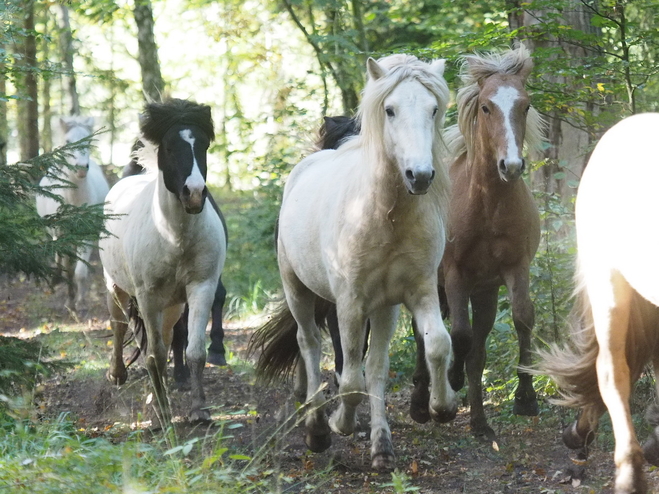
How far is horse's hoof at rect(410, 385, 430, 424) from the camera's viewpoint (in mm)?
6332

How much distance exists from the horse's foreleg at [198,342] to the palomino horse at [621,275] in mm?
3083

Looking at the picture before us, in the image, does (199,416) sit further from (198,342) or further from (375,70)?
(375,70)

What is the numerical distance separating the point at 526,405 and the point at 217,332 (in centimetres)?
389

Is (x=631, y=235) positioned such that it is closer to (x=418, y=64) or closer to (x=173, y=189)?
(x=418, y=64)

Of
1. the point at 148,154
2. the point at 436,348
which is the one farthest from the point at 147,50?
the point at 436,348

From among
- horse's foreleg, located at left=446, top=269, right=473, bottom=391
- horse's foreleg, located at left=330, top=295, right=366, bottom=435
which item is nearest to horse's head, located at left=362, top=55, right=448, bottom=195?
horse's foreleg, located at left=330, top=295, right=366, bottom=435

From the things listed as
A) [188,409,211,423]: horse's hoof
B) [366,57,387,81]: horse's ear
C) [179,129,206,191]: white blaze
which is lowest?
[188,409,211,423]: horse's hoof

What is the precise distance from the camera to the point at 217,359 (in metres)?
8.97

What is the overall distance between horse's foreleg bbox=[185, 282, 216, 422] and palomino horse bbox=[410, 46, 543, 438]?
165 centimetres

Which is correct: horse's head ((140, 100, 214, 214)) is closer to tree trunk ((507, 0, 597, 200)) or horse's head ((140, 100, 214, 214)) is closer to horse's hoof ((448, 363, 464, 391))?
horse's hoof ((448, 363, 464, 391))

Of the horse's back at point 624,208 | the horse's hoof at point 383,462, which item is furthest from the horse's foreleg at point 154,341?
the horse's back at point 624,208

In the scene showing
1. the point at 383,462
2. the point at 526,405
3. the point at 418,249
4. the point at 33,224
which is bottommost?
the point at 383,462

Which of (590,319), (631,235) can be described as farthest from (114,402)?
(631,235)

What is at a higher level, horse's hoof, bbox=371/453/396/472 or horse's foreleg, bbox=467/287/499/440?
horse's foreleg, bbox=467/287/499/440
